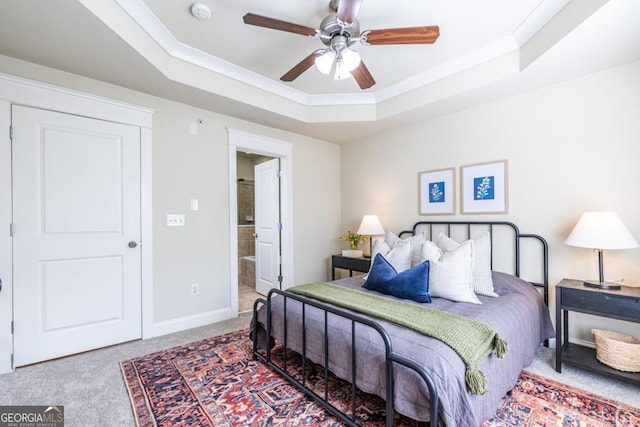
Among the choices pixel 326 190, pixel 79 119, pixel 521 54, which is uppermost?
A: pixel 521 54

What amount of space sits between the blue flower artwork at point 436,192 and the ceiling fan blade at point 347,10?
2.23 metres

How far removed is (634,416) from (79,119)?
4.43 meters

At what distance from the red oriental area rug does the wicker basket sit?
13.0 inches

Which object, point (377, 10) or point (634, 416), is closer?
point (634, 416)

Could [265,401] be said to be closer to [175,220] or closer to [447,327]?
[447,327]

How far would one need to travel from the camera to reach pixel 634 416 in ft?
5.58

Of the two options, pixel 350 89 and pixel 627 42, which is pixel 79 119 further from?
pixel 627 42

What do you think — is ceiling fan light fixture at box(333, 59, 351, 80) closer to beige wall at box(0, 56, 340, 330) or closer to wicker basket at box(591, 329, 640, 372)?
beige wall at box(0, 56, 340, 330)

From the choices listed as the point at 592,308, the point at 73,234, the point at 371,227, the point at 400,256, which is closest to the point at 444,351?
the point at 400,256

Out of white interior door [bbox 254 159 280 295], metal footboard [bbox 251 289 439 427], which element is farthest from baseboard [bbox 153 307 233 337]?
metal footboard [bbox 251 289 439 427]

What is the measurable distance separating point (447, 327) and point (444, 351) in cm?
21

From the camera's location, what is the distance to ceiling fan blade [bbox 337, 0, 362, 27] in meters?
1.57

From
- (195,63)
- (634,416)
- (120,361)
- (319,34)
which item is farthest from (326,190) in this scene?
(634,416)

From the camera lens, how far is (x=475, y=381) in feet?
4.47
